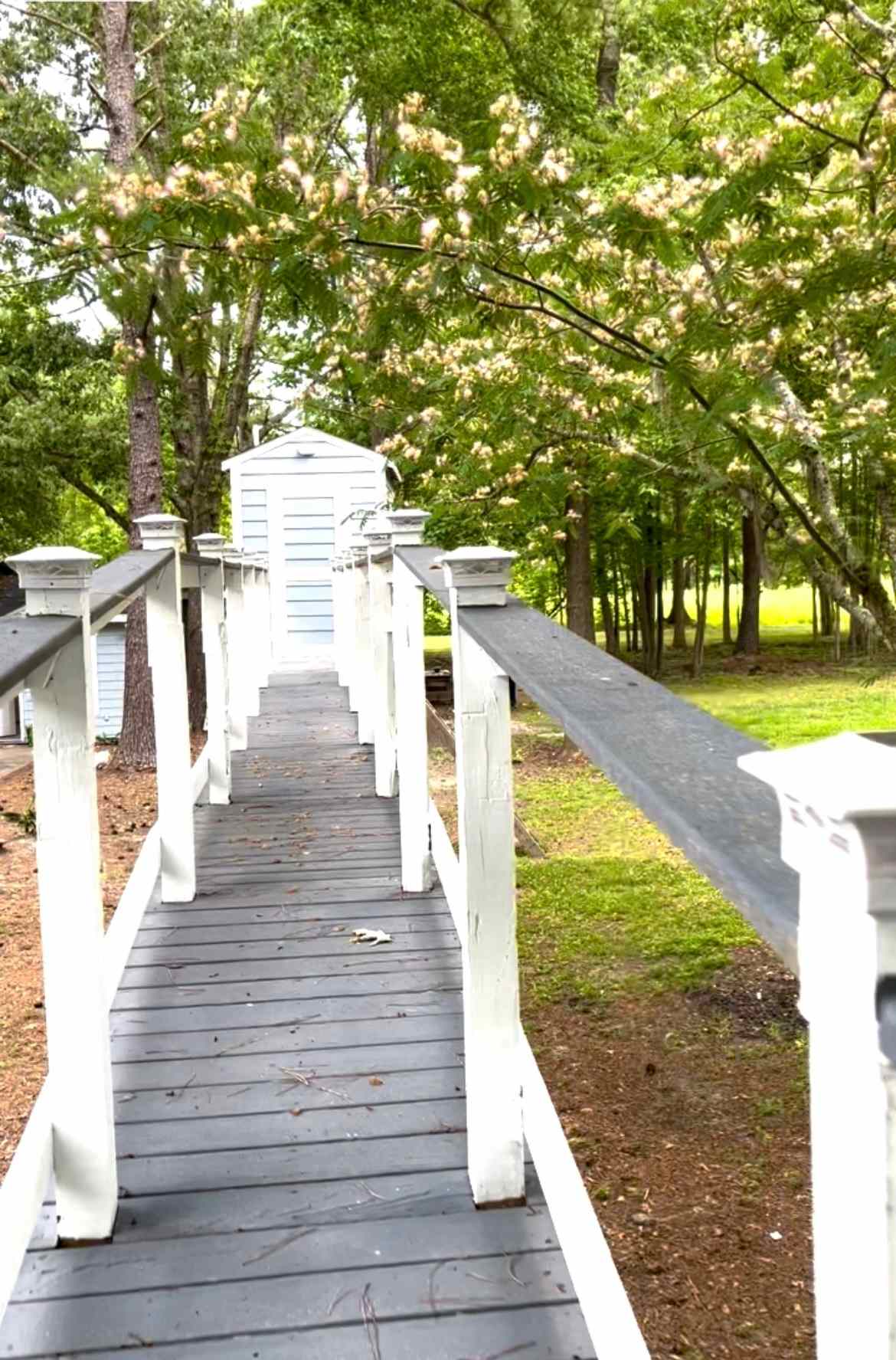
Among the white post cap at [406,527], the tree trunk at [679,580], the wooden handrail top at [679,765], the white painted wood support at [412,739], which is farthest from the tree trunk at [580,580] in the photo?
the wooden handrail top at [679,765]

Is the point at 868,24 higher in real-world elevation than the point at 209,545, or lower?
higher

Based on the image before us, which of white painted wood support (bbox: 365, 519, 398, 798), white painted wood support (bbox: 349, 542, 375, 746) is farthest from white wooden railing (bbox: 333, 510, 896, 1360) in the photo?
white painted wood support (bbox: 349, 542, 375, 746)

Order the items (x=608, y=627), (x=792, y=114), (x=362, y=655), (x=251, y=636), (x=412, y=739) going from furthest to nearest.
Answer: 1. (x=608, y=627)
2. (x=251, y=636)
3. (x=362, y=655)
4. (x=412, y=739)
5. (x=792, y=114)

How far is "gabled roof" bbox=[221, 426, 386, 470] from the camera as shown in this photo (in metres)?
14.8

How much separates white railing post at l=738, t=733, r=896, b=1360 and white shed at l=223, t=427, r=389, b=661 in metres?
14.0

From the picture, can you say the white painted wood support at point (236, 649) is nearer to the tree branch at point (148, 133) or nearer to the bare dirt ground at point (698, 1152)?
the bare dirt ground at point (698, 1152)

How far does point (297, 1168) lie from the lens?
2.84 m

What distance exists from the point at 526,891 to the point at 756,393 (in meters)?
5.56

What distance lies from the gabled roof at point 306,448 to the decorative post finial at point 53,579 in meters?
12.4

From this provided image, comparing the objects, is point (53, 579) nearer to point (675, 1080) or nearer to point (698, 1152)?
point (698, 1152)

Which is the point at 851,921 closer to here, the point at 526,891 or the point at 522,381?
the point at 522,381

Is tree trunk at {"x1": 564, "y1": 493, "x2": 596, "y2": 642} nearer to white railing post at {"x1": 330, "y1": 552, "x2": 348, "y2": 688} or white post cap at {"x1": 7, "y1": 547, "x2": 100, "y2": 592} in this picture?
white railing post at {"x1": 330, "y1": 552, "x2": 348, "y2": 688}

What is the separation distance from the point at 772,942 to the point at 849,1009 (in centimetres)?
9

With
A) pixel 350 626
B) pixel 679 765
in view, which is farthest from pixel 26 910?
pixel 679 765
